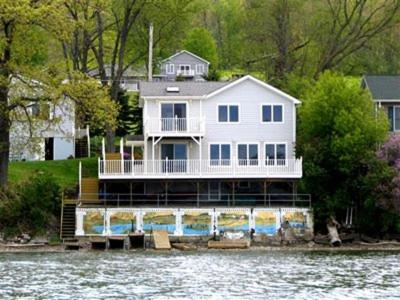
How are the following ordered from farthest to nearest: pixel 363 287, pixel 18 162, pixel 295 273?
pixel 18 162, pixel 295 273, pixel 363 287

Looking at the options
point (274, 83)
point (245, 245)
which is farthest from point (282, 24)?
point (245, 245)

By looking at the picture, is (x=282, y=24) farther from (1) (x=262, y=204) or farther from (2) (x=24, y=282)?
(2) (x=24, y=282)

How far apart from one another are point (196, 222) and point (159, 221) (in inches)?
79.5

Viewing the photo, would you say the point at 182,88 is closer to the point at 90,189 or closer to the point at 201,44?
the point at 90,189

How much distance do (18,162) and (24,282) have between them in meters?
31.7

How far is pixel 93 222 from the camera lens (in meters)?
64.2

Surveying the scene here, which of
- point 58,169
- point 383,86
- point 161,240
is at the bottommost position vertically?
point 161,240

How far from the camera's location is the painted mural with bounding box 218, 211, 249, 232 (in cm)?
6456

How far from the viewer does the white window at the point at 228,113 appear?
7081 cm

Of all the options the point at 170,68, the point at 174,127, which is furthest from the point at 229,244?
the point at 170,68

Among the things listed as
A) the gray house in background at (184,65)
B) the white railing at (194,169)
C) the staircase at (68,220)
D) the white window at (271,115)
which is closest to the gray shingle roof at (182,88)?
the white window at (271,115)

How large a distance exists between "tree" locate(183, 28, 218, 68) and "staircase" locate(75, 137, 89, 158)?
144ft

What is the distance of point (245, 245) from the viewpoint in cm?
6188

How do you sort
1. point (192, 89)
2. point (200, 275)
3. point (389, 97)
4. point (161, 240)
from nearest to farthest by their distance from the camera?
point (200, 275), point (161, 240), point (192, 89), point (389, 97)
